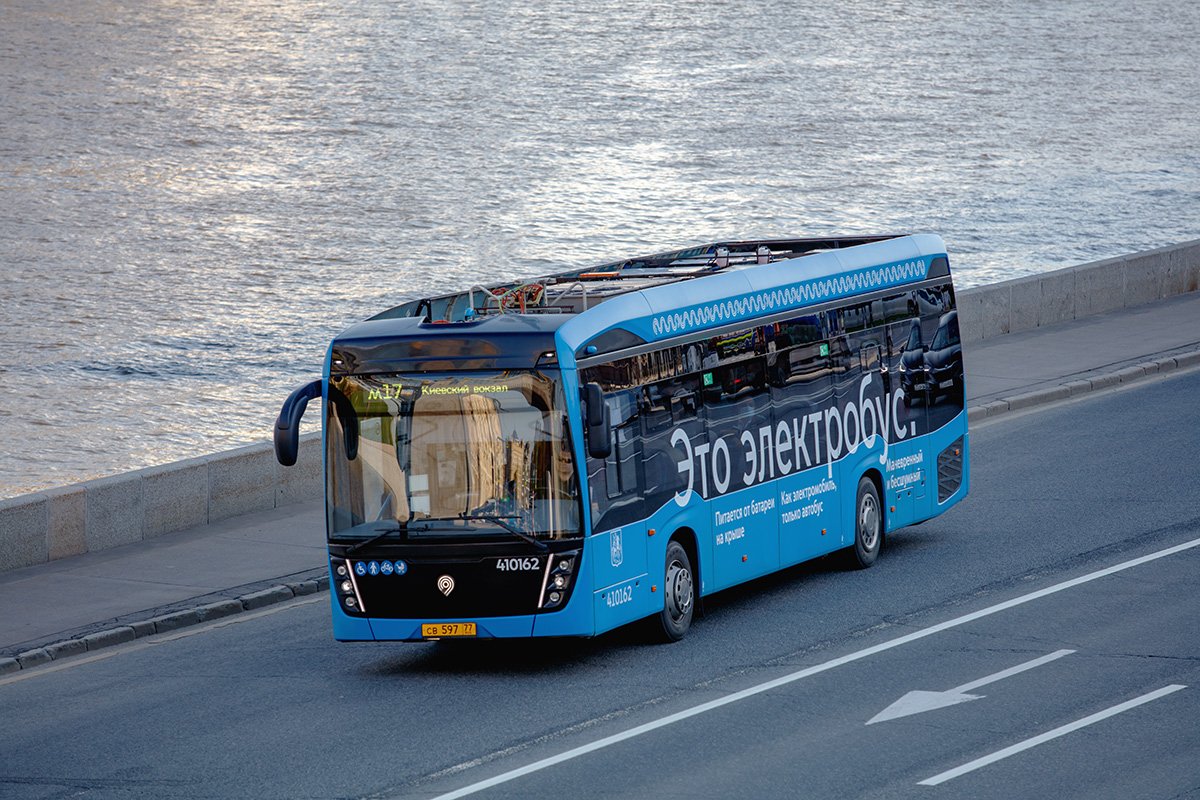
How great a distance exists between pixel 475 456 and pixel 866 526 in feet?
15.9

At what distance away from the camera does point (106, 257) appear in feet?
160

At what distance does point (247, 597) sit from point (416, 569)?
317cm

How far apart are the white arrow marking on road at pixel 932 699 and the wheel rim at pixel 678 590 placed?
2.29 m

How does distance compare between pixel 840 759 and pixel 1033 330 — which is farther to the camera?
pixel 1033 330

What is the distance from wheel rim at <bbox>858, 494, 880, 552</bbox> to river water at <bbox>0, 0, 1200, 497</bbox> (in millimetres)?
16530

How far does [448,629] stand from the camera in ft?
40.7

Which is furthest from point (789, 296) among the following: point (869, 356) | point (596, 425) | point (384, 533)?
point (384, 533)

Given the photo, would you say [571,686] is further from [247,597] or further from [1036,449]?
[1036,449]

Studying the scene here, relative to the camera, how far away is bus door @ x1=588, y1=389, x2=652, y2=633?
12.5m

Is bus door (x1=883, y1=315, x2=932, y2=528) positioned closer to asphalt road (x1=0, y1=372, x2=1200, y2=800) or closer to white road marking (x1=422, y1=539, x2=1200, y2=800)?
asphalt road (x1=0, y1=372, x2=1200, y2=800)

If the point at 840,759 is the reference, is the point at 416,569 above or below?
above

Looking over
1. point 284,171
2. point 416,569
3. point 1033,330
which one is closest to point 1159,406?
point 1033,330

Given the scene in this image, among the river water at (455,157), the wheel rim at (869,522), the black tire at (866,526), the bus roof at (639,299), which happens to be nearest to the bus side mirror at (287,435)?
the bus roof at (639,299)

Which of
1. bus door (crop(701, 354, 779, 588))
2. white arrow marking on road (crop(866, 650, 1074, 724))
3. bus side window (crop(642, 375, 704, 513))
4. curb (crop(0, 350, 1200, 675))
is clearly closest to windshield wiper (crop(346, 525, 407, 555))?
bus side window (crop(642, 375, 704, 513))
